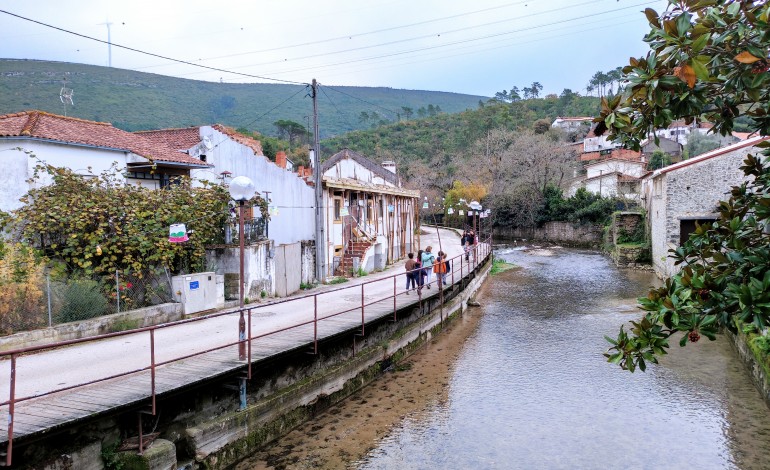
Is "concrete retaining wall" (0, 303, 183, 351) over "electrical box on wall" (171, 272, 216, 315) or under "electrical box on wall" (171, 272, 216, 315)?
under

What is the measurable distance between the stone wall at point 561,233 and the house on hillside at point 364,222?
17551 mm

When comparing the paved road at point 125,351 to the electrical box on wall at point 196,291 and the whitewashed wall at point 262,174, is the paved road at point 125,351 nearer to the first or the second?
the electrical box on wall at point 196,291

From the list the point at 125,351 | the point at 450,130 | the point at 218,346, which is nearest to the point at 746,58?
the point at 218,346

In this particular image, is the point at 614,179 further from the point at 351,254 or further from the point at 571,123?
the point at 571,123

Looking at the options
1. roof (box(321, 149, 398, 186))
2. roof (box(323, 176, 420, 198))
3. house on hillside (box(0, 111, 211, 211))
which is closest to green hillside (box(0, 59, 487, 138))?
roof (box(321, 149, 398, 186))

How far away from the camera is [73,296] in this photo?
1155cm

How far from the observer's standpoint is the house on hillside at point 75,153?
44.2 feet

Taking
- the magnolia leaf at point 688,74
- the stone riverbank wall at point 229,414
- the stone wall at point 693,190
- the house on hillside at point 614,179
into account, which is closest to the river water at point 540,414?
the stone riverbank wall at point 229,414

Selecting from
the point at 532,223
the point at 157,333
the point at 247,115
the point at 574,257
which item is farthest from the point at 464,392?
the point at 247,115

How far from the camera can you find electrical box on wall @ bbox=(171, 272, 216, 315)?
1424 cm

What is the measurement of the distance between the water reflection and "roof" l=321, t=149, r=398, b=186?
22009mm

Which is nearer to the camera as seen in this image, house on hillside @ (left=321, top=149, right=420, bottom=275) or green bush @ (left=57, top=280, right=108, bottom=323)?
green bush @ (left=57, top=280, right=108, bottom=323)

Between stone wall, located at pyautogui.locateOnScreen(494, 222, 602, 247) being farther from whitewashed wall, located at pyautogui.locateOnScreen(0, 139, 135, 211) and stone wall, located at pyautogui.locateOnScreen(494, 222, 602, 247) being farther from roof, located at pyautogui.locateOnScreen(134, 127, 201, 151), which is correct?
whitewashed wall, located at pyautogui.locateOnScreen(0, 139, 135, 211)

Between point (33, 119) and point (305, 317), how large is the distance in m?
9.25
